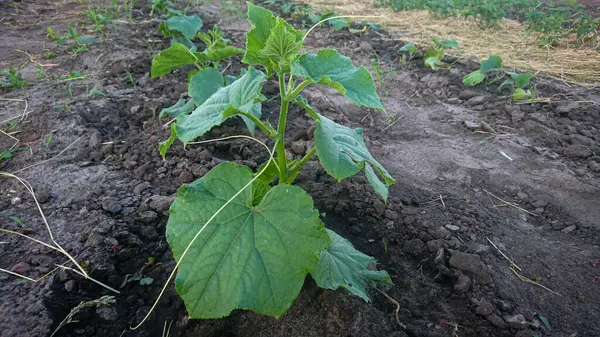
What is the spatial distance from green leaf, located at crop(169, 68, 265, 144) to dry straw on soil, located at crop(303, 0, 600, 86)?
3.91m

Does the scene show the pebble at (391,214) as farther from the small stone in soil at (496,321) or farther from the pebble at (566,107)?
the pebble at (566,107)

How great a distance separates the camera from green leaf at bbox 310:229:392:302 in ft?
5.62

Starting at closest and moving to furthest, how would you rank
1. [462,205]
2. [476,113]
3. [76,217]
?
[76,217] → [462,205] → [476,113]

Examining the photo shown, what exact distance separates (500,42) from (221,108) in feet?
16.6

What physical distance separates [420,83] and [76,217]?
11.5 feet

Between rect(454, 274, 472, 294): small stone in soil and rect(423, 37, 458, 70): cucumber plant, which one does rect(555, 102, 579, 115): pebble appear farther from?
rect(454, 274, 472, 294): small stone in soil

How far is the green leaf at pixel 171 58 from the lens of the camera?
2.56 metres

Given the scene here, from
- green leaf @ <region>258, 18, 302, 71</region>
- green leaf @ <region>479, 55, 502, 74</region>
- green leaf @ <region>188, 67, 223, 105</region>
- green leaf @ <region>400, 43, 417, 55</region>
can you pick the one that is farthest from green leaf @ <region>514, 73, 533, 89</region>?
green leaf @ <region>258, 18, 302, 71</region>

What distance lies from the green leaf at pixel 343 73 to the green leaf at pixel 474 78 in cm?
281

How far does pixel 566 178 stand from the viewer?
2.94 meters

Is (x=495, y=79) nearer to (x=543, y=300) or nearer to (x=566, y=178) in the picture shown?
(x=566, y=178)

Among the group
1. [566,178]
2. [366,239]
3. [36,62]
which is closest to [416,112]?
[566,178]

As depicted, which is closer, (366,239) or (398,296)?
(398,296)

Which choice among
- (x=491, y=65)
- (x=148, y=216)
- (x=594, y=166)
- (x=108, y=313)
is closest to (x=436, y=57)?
(x=491, y=65)
